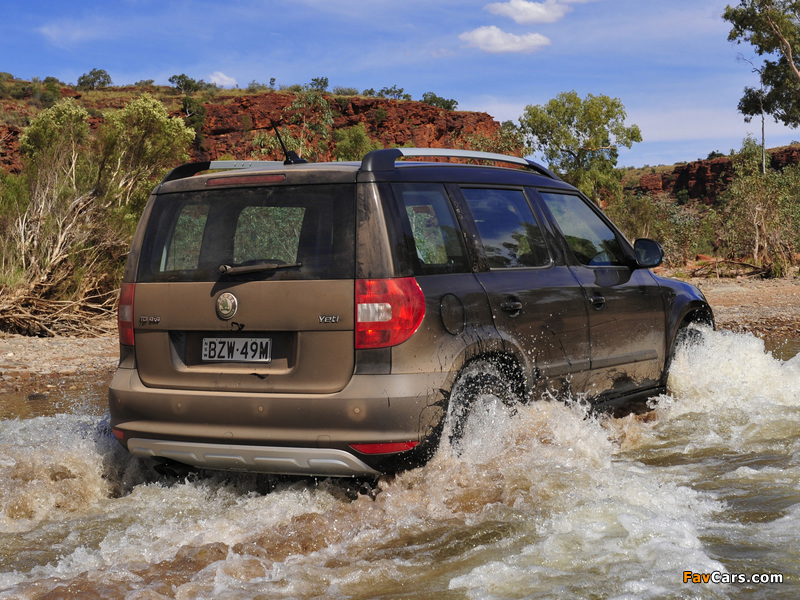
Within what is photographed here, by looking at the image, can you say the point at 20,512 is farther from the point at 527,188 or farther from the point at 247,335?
the point at 527,188

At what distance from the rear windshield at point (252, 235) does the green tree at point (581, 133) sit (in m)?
61.2

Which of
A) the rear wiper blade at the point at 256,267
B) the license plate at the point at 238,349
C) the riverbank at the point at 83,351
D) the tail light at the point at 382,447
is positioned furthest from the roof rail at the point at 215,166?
the riverbank at the point at 83,351

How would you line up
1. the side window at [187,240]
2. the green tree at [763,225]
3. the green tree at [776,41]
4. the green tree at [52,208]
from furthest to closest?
the green tree at [776,41] → the green tree at [763,225] → the green tree at [52,208] → the side window at [187,240]

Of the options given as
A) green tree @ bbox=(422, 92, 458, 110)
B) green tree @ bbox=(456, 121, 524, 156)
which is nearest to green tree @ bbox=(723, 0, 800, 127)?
green tree @ bbox=(456, 121, 524, 156)

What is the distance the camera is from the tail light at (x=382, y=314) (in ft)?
13.2

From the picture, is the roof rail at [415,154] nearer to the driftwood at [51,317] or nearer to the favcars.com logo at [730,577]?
the favcars.com logo at [730,577]

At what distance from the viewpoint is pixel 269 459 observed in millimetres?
4094

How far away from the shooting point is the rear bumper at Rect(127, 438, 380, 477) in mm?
4023

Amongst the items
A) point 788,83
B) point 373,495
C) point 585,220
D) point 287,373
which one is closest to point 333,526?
point 373,495

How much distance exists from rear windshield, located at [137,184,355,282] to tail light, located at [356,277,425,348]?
14cm

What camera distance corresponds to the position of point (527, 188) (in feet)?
17.5

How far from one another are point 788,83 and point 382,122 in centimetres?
5412

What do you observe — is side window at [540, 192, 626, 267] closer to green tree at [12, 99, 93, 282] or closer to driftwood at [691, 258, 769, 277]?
green tree at [12, 99, 93, 282]

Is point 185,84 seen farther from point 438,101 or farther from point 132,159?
point 132,159
